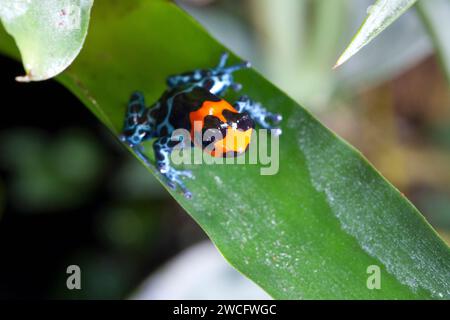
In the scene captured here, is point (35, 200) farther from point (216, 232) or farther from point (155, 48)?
point (216, 232)

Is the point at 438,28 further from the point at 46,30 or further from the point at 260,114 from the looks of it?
the point at 46,30

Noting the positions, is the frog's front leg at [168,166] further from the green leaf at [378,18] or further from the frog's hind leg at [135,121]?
the green leaf at [378,18]

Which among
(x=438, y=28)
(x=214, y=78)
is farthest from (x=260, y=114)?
(x=438, y=28)

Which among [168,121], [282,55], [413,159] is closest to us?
[168,121]

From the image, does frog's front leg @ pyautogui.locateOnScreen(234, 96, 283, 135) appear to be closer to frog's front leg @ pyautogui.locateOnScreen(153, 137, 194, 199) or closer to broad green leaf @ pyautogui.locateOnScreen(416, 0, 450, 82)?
frog's front leg @ pyautogui.locateOnScreen(153, 137, 194, 199)

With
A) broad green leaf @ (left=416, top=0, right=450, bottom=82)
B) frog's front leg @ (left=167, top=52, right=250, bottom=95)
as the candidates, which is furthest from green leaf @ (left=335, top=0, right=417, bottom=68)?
broad green leaf @ (left=416, top=0, right=450, bottom=82)

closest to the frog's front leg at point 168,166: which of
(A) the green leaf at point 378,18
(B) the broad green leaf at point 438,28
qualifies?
(A) the green leaf at point 378,18

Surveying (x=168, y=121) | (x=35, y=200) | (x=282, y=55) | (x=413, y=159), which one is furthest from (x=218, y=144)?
(x=413, y=159)
